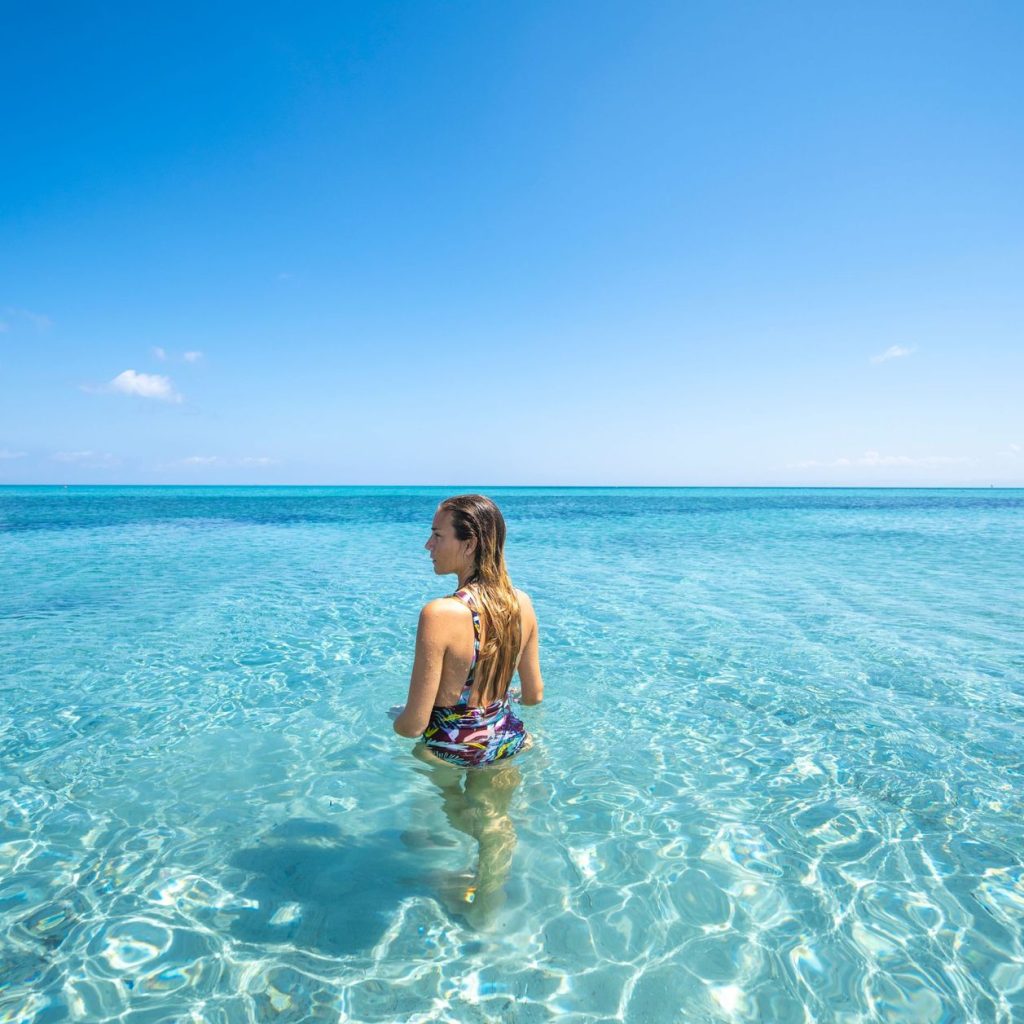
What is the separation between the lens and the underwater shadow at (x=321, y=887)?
3.08m

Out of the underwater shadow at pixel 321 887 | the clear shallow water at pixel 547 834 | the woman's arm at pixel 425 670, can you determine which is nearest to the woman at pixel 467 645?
the woman's arm at pixel 425 670

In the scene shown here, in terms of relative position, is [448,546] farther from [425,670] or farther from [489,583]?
[425,670]

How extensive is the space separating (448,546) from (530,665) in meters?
1.01

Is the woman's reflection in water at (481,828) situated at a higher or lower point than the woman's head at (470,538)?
lower

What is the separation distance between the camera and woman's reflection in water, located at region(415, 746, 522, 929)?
3.16 metres

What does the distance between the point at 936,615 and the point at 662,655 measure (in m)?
5.76

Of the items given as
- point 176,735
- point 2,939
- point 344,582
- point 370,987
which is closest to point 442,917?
point 370,987

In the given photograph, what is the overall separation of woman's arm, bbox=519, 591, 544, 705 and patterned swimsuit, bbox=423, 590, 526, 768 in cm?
24

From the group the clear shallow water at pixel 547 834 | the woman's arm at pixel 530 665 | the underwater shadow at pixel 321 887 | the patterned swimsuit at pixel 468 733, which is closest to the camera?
the clear shallow water at pixel 547 834

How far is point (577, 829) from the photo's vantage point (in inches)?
158

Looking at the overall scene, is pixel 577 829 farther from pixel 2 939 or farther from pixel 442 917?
pixel 2 939

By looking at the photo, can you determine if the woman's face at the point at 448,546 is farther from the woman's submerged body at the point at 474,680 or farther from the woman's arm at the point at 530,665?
the woman's arm at the point at 530,665

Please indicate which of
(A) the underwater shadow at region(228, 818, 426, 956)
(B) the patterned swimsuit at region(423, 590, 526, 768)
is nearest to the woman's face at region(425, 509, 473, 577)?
(B) the patterned swimsuit at region(423, 590, 526, 768)

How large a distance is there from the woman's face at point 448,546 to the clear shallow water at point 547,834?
1532 mm
